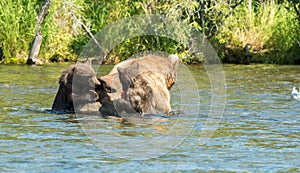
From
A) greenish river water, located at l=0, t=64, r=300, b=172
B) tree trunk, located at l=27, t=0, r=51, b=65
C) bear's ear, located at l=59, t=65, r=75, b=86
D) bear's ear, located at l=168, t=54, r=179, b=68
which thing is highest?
bear's ear, located at l=168, t=54, r=179, b=68

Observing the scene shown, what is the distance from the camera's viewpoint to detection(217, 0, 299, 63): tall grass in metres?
23.0

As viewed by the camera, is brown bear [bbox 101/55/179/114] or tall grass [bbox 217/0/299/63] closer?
brown bear [bbox 101/55/179/114]

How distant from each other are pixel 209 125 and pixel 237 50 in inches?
579

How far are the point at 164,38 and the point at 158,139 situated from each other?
14566mm

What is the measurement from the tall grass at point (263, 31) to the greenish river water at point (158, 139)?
10.5 metres

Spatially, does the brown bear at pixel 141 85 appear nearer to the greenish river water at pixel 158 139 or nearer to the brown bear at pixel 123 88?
the brown bear at pixel 123 88

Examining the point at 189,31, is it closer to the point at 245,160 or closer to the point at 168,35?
the point at 168,35

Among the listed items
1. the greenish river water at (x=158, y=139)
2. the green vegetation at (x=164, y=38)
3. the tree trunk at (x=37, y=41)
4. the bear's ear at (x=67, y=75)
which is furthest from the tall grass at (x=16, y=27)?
the bear's ear at (x=67, y=75)

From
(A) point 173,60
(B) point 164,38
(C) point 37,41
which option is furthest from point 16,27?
(A) point 173,60

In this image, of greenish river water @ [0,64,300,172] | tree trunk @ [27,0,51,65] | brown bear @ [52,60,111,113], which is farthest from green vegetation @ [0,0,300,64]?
brown bear @ [52,60,111,113]

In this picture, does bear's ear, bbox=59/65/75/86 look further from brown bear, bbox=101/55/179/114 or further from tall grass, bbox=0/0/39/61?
tall grass, bbox=0/0/39/61

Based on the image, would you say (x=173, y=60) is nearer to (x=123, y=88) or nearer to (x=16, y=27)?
(x=123, y=88)

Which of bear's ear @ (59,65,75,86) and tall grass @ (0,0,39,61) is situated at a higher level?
bear's ear @ (59,65,75,86)

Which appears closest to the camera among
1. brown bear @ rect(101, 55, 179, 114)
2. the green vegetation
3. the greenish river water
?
the greenish river water
